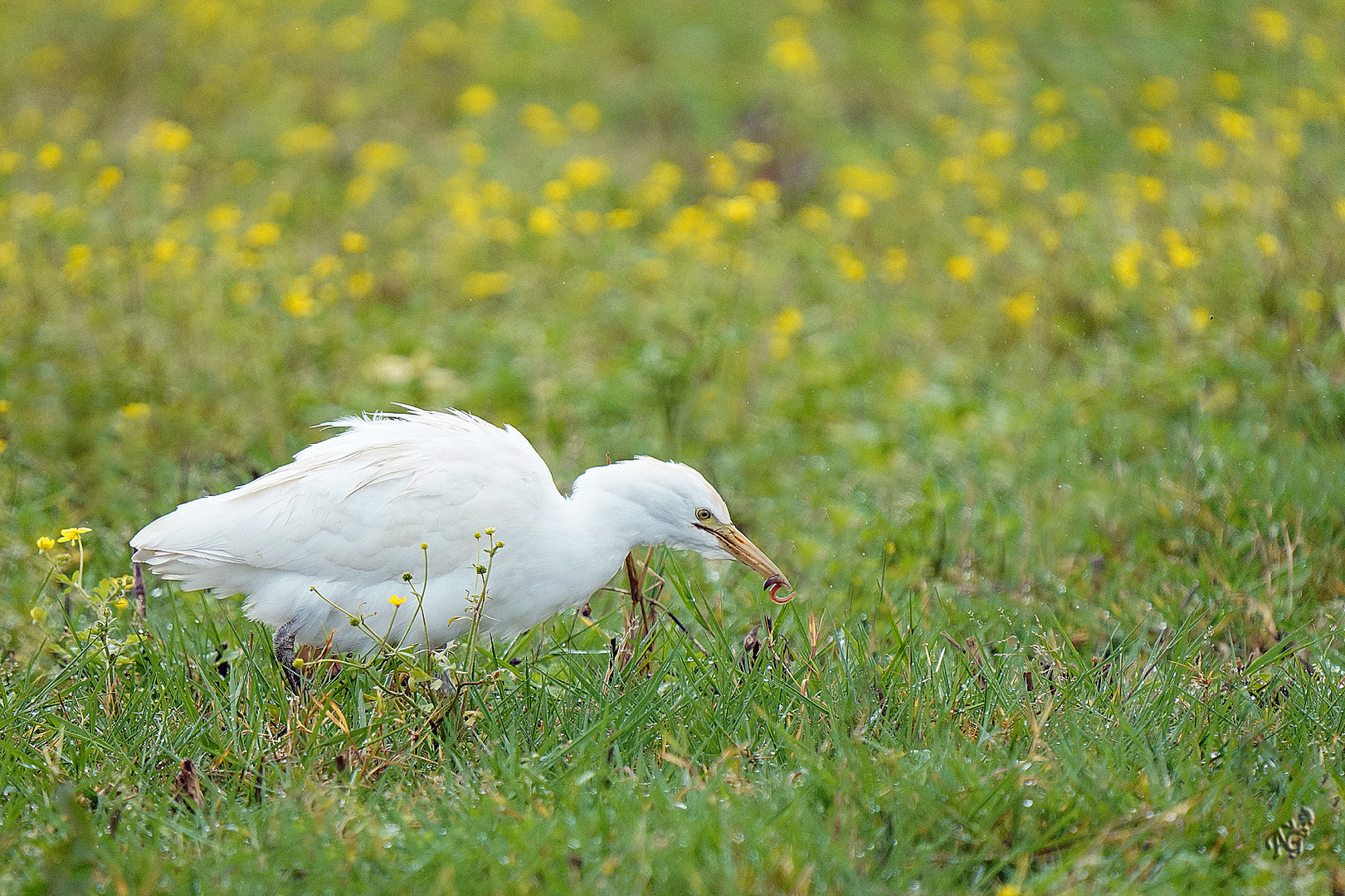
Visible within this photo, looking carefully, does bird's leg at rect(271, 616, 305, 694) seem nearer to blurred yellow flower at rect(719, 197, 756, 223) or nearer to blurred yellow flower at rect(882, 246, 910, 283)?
blurred yellow flower at rect(719, 197, 756, 223)

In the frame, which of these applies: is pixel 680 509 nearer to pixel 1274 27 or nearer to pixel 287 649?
pixel 287 649

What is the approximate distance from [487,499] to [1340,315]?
3792mm

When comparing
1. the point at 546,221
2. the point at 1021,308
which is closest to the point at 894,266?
the point at 1021,308

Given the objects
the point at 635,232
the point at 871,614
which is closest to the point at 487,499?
the point at 871,614

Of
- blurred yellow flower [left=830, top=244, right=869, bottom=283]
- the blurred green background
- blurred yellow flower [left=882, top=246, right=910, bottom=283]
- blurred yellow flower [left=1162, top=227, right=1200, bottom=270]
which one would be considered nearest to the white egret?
the blurred green background

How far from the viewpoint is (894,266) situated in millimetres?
5867

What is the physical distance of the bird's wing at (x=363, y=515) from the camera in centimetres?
305

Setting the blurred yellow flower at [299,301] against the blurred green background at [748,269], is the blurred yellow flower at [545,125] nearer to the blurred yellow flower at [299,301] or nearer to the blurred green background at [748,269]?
the blurred green background at [748,269]

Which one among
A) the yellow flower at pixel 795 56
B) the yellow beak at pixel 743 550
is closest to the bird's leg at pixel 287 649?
the yellow beak at pixel 743 550

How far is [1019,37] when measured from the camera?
896 cm

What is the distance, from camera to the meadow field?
2473 mm

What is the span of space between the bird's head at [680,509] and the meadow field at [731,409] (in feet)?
0.60

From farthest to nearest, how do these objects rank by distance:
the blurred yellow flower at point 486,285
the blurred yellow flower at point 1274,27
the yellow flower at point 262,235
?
the blurred yellow flower at point 1274,27 → the blurred yellow flower at point 486,285 → the yellow flower at point 262,235

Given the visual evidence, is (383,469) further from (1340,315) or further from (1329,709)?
(1340,315)
